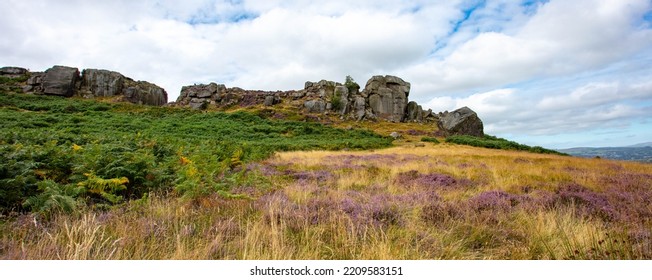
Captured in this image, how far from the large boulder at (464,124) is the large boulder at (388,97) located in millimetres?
20354

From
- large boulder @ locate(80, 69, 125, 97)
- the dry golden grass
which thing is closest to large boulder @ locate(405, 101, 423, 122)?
large boulder @ locate(80, 69, 125, 97)

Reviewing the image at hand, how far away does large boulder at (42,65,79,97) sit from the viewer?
56.6 meters

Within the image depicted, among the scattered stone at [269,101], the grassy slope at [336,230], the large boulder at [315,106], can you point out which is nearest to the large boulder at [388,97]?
the large boulder at [315,106]

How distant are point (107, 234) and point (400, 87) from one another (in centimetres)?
7591

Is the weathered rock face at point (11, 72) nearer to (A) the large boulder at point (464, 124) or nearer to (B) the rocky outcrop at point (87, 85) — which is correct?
(B) the rocky outcrop at point (87, 85)

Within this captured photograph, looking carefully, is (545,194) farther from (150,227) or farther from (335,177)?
(150,227)

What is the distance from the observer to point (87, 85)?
62.1 m

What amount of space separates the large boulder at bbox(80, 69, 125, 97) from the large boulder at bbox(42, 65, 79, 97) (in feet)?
7.88

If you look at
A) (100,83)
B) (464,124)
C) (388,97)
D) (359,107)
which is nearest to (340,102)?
(359,107)

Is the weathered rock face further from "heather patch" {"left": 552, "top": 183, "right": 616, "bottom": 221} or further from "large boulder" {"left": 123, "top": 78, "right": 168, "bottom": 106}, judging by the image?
"heather patch" {"left": 552, "top": 183, "right": 616, "bottom": 221}

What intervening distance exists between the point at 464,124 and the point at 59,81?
72543 millimetres

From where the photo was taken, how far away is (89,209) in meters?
4.30
